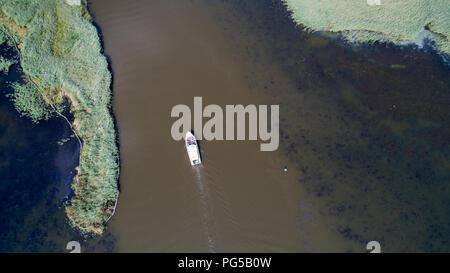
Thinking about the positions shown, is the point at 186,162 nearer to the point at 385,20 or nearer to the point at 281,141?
the point at 281,141

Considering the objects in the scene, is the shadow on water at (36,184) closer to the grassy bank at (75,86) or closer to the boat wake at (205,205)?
the grassy bank at (75,86)

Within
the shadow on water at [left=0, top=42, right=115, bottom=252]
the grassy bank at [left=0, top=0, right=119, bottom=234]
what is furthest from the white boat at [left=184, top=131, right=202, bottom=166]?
the shadow on water at [left=0, top=42, right=115, bottom=252]

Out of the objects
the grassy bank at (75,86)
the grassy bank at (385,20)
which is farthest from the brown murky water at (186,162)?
the grassy bank at (385,20)

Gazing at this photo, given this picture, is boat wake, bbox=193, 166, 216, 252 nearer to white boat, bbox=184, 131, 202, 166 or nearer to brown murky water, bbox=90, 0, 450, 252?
brown murky water, bbox=90, 0, 450, 252

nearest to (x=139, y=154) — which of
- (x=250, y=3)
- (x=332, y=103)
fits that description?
(x=332, y=103)
